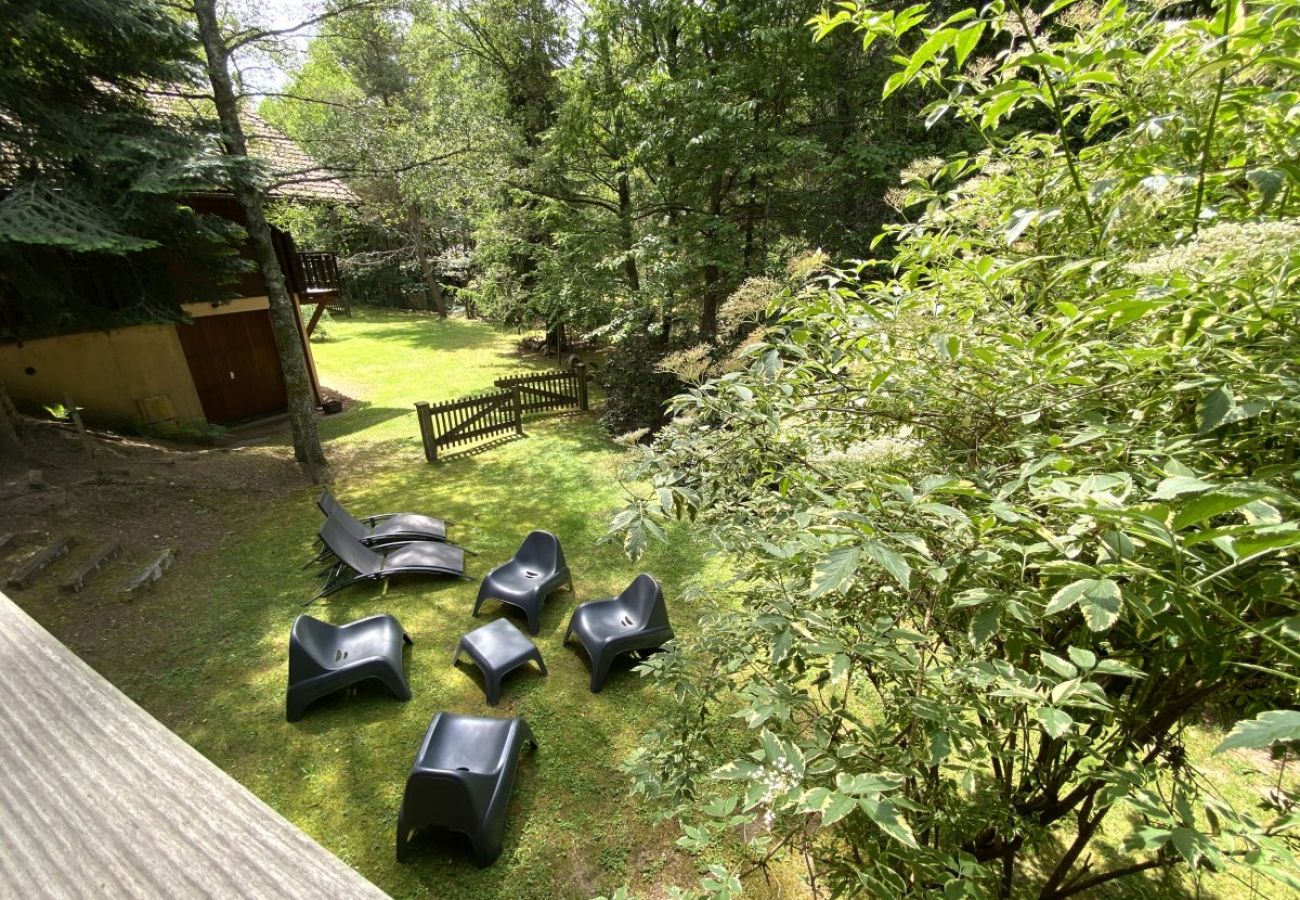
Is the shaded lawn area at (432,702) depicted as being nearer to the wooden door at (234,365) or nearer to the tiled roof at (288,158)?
the wooden door at (234,365)

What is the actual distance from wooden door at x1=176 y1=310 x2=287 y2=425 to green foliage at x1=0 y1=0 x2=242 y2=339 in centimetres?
294

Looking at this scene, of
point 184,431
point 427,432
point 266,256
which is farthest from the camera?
point 184,431

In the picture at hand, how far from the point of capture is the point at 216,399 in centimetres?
1212

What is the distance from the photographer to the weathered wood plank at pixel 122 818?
61 cm

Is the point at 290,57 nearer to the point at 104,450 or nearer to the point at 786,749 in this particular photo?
the point at 104,450

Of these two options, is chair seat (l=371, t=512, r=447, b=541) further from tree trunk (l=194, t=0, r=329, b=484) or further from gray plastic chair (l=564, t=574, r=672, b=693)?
tree trunk (l=194, t=0, r=329, b=484)

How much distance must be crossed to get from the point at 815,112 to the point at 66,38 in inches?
455

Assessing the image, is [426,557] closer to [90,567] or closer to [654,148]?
[90,567]

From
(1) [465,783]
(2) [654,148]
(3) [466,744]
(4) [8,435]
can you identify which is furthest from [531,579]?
(4) [8,435]

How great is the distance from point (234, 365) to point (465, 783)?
43.3 feet

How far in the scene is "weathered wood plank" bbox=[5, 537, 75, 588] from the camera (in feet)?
18.3

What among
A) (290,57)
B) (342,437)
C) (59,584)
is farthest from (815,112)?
(59,584)

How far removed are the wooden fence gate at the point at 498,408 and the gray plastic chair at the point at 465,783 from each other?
7244 mm

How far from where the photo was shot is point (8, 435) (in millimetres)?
7457
